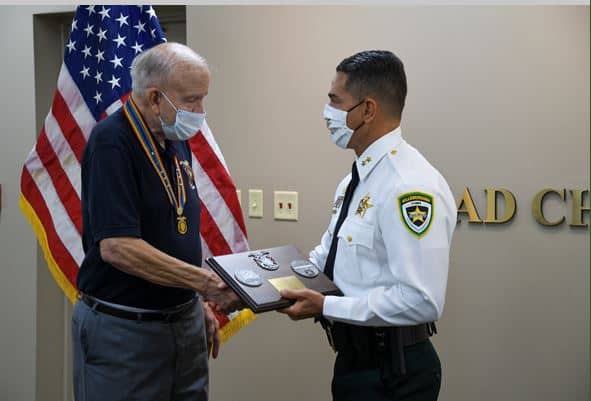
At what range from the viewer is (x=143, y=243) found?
156 centimetres

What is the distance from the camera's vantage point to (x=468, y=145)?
223 centimetres

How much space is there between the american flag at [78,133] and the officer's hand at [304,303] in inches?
31.4

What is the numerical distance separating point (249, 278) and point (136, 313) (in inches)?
13.4

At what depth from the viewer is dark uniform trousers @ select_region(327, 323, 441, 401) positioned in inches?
57.7

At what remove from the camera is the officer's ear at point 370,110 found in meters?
1.54

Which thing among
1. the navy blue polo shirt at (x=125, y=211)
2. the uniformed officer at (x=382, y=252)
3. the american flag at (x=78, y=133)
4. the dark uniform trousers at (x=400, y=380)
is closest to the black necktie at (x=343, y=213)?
the uniformed officer at (x=382, y=252)

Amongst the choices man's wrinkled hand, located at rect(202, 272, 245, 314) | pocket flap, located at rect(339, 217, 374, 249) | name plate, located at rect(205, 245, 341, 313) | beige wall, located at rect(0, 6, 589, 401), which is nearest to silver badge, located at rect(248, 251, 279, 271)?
name plate, located at rect(205, 245, 341, 313)

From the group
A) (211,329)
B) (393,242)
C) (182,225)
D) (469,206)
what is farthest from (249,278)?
(469,206)

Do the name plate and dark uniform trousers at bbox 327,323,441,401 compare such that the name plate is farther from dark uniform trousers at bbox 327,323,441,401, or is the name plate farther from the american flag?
the american flag

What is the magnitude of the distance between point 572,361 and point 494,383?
29cm

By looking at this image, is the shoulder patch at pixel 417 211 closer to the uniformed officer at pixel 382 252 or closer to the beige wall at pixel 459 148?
the uniformed officer at pixel 382 252

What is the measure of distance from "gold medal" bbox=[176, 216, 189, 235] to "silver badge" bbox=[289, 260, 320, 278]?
0.32 metres

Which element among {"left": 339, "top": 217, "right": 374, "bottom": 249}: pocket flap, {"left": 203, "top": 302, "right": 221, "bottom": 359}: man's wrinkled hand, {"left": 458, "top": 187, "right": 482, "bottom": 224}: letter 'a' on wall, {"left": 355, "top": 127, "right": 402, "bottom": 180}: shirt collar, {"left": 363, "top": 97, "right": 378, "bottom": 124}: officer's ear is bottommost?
{"left": 203, "top": 302, "right": 221, "bottom": 359}: man's wrinkled hand

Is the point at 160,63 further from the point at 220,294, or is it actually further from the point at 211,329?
the point at 211,329
